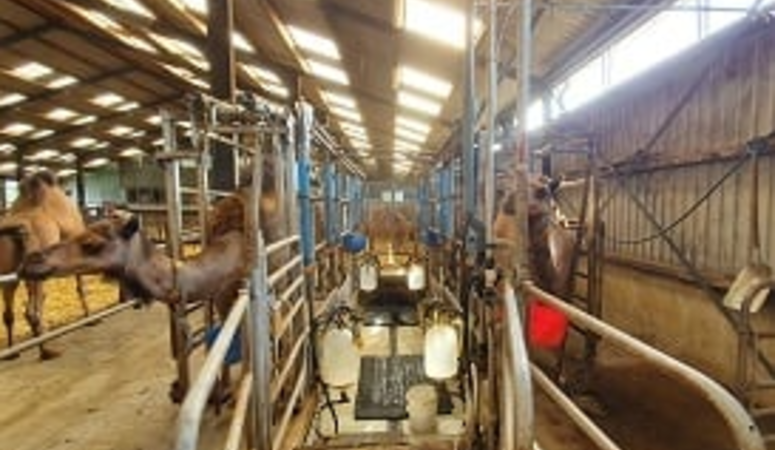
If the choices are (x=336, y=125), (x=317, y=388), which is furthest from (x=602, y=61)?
(x=336, y=125)

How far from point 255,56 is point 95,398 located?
5.74 m

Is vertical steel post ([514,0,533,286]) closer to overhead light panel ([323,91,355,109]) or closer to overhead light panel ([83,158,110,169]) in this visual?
overhead light panel ([323,91,355,109])

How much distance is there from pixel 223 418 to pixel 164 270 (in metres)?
1.06

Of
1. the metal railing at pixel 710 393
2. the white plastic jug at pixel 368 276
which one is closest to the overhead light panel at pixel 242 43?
the white plastic jug at pixel 368 276

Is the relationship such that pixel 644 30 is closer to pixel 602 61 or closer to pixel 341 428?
pixel 602 61

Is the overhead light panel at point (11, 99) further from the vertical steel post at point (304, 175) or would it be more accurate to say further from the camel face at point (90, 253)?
the camel face at point (90, 253)

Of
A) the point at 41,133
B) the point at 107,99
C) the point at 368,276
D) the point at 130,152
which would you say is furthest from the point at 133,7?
the point at 130,152

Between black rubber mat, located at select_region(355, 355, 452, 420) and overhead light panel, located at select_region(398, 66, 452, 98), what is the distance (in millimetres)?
3583

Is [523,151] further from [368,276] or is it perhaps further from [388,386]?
[368,276]

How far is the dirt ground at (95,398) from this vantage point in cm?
303

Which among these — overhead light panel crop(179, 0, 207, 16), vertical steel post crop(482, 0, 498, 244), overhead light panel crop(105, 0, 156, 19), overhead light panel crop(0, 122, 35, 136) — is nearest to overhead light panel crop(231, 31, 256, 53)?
overhead light panel crop(179, 0, 207, 16)

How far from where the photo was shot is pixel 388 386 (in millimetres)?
3912

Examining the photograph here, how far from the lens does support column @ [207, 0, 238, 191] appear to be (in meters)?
4.38

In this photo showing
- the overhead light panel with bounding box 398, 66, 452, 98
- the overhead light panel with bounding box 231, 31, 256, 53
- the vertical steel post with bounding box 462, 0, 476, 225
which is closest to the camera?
the vertical steel post with bounding box 462, 0, 476, 225
